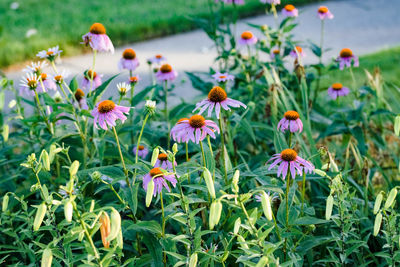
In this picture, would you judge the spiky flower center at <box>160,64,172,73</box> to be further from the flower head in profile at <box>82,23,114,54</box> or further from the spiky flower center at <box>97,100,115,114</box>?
the spiky flower center at <box>97,100,115,114</box>

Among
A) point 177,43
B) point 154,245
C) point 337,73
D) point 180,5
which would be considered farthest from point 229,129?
point 180,5

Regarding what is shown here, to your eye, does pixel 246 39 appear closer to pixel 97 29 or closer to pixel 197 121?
pixel 97 29

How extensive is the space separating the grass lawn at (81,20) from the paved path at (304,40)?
128 mm

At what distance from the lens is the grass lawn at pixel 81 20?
4.46m

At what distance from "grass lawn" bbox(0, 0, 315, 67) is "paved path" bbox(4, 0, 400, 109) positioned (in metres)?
0.13

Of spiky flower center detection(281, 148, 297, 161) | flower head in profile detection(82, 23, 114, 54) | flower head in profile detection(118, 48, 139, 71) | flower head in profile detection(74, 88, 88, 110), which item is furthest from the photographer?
flower head in profile detection(118, 48, 139, 71)

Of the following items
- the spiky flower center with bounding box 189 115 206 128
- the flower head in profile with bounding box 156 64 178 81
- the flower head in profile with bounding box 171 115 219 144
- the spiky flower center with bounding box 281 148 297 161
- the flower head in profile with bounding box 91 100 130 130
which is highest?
the flower head in profile with bounding box 91 100 130 130

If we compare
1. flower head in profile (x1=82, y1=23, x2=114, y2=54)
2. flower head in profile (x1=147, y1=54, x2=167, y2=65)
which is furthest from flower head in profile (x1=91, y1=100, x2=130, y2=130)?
flower head in profile (x1=147, y1=54, x2=167, y2=65)

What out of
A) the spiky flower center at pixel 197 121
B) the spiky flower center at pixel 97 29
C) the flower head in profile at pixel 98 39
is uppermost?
the spiky flower center at pixel 97 29

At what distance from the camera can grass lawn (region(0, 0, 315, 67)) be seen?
4.46m

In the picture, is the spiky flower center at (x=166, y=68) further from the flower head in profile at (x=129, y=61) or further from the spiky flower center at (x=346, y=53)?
the spiky flower center at (x=346, y=53)

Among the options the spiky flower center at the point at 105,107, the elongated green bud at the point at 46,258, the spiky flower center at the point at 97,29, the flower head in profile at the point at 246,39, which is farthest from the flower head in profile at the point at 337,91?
the elongated green bud at the point at 46,258

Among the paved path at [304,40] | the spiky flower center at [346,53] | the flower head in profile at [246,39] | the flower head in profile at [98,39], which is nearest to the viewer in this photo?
the flower head in profile at [98,39]

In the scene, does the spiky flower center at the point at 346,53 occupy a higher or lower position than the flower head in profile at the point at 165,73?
higher
